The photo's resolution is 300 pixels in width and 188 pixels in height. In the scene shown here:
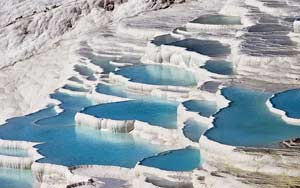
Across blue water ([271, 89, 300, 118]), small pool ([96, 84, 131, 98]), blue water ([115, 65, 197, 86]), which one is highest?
blue water ([271, 89, 300, 118])

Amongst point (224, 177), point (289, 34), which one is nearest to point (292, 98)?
point (224, 177)

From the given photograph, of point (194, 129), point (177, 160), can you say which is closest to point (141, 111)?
point (194, 129)

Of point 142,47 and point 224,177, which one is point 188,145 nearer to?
point 224,177

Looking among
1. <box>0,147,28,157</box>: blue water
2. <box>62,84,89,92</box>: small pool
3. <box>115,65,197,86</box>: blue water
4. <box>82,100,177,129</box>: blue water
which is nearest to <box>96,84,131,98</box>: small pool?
<box>115,65,197,86</box>: blue water

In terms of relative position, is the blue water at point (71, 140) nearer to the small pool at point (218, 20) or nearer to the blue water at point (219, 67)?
the blue water at point (219, 67)

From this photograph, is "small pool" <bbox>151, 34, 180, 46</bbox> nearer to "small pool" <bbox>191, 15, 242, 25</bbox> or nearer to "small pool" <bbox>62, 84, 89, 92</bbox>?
"small pool" <bbox>191, 15, 242, 25</bbox>

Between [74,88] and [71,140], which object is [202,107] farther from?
[74,88]

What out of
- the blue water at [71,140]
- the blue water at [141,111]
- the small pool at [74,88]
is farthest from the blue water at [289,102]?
the small pool at [74,88]
